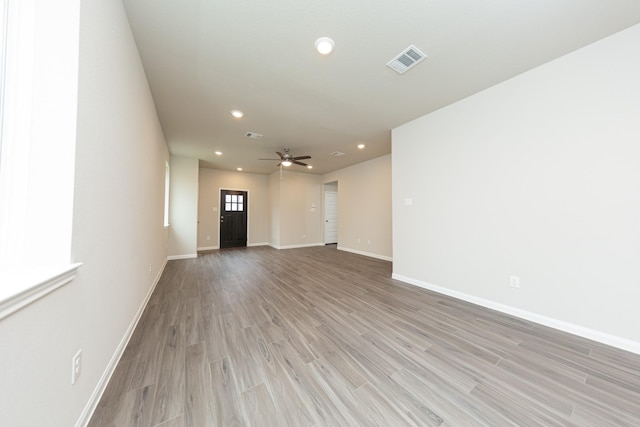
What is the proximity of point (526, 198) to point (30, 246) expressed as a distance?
3783mm

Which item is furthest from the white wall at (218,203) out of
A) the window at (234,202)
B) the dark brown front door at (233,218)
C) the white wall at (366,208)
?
the white wall at (366,208)

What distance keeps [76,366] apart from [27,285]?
2.09 ft

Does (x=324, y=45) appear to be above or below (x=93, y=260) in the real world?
above

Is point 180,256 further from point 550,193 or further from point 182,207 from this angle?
point 550,193

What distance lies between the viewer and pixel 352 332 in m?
2.00

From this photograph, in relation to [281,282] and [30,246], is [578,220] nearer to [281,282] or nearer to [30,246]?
[281,282]

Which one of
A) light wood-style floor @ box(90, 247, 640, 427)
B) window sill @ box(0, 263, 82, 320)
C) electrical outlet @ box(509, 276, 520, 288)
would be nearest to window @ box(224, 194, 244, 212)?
light wood-style floor @ box(90, 247, 640, 427)

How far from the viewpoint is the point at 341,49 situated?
77.1 inches

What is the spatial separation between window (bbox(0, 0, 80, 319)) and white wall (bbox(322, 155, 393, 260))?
5.11 metres

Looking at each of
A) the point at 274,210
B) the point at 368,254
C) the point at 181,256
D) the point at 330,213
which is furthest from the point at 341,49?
the point at 330,213

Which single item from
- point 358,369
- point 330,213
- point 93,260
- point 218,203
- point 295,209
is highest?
point 218,203

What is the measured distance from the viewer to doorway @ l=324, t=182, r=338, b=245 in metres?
7.61

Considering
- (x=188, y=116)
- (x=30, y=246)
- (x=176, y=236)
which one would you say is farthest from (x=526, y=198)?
(x=176, y=236)

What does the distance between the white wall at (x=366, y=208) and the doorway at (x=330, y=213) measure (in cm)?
79
